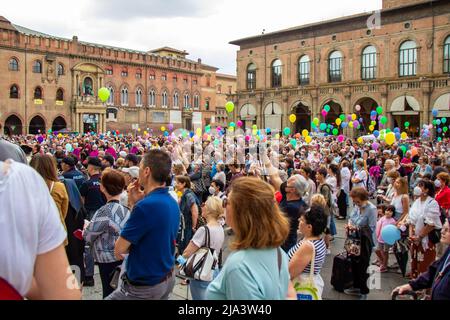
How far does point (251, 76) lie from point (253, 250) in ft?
152

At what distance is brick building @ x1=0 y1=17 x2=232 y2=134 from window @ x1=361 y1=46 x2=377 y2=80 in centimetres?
2681

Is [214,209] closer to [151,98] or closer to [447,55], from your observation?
[447,55]

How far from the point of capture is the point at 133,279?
3.37 meters

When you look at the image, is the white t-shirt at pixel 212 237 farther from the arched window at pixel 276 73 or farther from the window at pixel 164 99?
the window at pixel 164 99

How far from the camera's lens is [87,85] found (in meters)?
49.7

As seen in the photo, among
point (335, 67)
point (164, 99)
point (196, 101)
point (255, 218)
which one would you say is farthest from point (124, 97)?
point (255, 218)

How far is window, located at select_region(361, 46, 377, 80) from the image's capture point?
3738 centimetres

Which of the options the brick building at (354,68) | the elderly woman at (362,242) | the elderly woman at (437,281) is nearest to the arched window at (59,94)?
the brick building at (354,68)

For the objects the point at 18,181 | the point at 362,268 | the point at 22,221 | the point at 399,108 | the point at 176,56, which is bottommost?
the point at 362,268

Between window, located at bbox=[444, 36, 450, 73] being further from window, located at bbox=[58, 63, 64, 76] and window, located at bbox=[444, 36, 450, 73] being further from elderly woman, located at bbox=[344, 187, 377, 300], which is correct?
window, located at bbox=[58, 63, 64, 76]

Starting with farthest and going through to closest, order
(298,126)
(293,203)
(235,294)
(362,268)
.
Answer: (298,126), (362,268), (293,203), (235,294)

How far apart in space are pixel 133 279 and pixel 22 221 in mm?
1930
